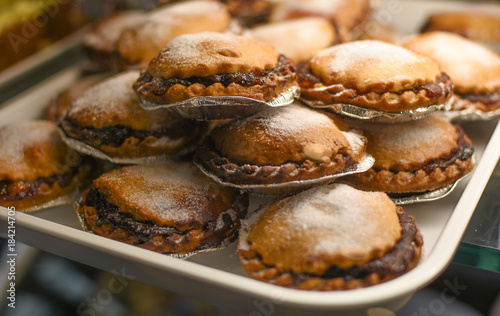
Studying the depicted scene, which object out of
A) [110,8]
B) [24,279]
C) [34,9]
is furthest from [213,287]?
[110,8]

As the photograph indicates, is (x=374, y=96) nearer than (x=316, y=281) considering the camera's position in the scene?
No

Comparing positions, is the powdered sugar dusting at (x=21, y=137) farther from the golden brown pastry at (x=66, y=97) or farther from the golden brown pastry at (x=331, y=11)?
the golden brown pastry at (x=331, y=11)

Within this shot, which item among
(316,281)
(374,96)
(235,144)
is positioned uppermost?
(374,96)

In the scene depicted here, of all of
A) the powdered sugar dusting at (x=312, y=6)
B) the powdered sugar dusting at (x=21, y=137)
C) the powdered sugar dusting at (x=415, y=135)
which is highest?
the powdered sugar dusting at (x=312, y=6)

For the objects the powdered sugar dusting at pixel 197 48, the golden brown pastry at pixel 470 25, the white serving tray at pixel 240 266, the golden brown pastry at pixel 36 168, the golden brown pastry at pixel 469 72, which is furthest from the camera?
the golden brown pastry at pixel 470 25

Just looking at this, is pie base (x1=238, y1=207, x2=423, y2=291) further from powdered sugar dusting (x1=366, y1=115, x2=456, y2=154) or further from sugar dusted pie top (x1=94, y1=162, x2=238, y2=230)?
powdered sugar dusting (x1=366, y1=115, x2=456, y2=154)

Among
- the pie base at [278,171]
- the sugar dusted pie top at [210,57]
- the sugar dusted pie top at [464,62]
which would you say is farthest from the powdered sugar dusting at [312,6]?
the pie base at [278,171]

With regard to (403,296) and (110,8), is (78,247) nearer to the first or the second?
(403,296)

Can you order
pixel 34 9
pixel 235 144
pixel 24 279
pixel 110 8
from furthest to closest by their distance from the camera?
pixel 110 8
pixel 34 9
pixel 24 279
pixel 235 144
